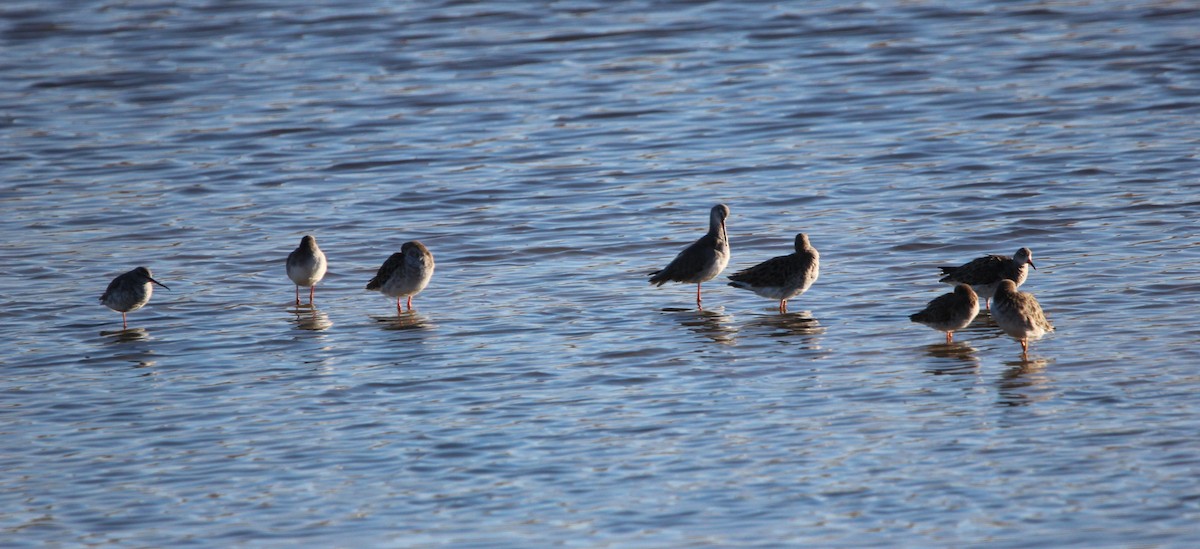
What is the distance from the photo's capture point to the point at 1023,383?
11.8 meters

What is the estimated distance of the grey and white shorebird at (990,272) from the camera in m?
14.3

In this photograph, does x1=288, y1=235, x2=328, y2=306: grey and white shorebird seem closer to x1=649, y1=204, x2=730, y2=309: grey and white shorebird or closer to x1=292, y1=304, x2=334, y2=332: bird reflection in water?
x1=292, y1=304, x2=334, y2=332: bird reflection in water

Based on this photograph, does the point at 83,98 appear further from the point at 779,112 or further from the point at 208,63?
the point at 779,112

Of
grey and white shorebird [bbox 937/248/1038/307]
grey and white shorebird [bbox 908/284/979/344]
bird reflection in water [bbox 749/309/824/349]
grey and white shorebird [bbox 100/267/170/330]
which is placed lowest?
bird reflection in water [bbox 749/309/824/349]

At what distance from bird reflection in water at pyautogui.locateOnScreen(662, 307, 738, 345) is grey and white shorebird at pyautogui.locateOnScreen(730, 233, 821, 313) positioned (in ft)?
1.47

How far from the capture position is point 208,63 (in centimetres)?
2966

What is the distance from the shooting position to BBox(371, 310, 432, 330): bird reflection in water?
48.0 ft

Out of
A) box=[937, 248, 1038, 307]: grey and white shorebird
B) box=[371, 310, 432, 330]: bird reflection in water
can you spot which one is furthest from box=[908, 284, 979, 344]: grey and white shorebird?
box=[371, 310, 432, 330]: bird reflection in water

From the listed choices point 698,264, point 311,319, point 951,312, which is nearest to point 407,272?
point 311,319

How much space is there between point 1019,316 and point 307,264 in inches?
275

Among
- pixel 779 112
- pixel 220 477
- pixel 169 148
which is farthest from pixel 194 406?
pixel 779 112

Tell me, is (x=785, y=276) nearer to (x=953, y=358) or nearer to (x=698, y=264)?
(x=698, y=264)

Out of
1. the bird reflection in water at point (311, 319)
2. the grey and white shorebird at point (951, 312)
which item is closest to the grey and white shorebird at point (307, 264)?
the bird reflection in water at point (311, 319)

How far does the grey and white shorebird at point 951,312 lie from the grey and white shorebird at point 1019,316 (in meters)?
0.28
